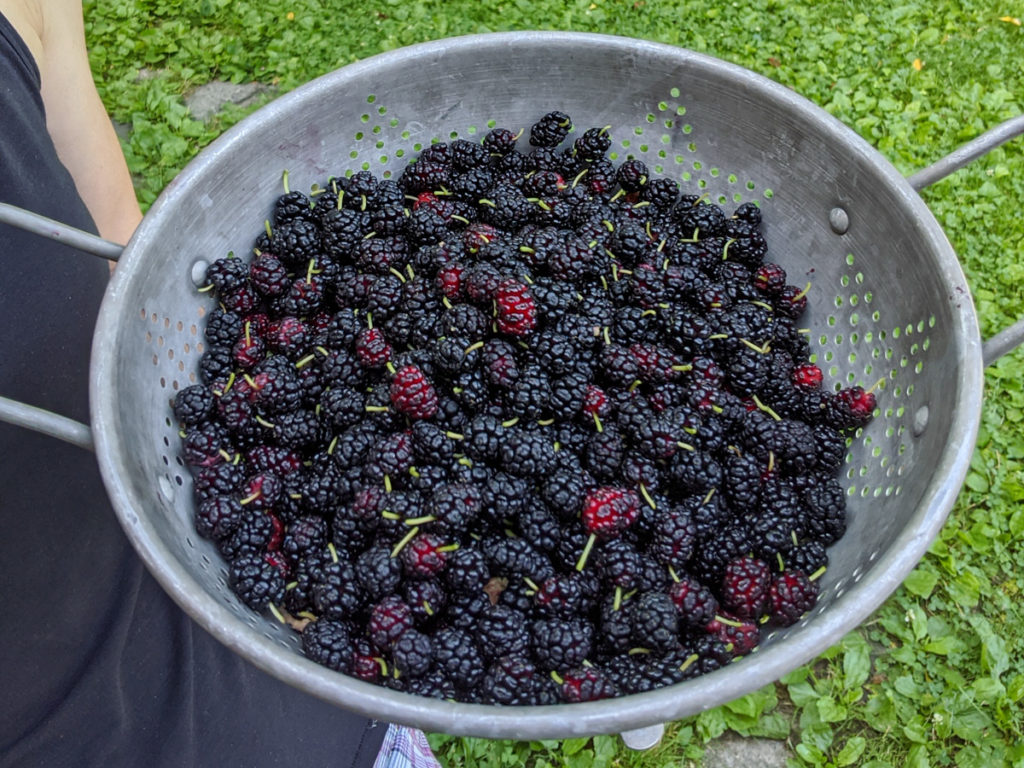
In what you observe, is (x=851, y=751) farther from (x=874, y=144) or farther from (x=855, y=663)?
(x=874, y=144)

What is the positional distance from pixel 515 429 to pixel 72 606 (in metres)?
0.75

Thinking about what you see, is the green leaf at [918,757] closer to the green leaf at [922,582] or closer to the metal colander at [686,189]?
the green leaf at [922,582]

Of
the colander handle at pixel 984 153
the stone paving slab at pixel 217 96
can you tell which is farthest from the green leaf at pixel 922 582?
the stone paving slab at pixel 217 96

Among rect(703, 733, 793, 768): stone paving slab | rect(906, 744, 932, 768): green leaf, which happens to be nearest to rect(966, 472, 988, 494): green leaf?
rect(906, 744, 932, 768): green leaf

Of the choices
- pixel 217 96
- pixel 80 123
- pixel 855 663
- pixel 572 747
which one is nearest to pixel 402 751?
pixel 572 747

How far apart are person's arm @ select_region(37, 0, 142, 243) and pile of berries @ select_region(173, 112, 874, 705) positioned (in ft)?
1.49

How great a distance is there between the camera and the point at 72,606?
4.06 feet

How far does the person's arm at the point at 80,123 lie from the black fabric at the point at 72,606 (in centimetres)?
21

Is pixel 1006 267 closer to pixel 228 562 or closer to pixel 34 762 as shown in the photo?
pixel 228 562

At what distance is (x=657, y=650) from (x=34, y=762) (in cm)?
93

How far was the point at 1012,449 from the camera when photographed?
2205mm

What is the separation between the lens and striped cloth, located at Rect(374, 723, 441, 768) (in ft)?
5.05

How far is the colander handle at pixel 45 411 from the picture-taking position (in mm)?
926

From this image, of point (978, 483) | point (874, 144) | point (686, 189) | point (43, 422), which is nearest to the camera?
point (43, 422)
